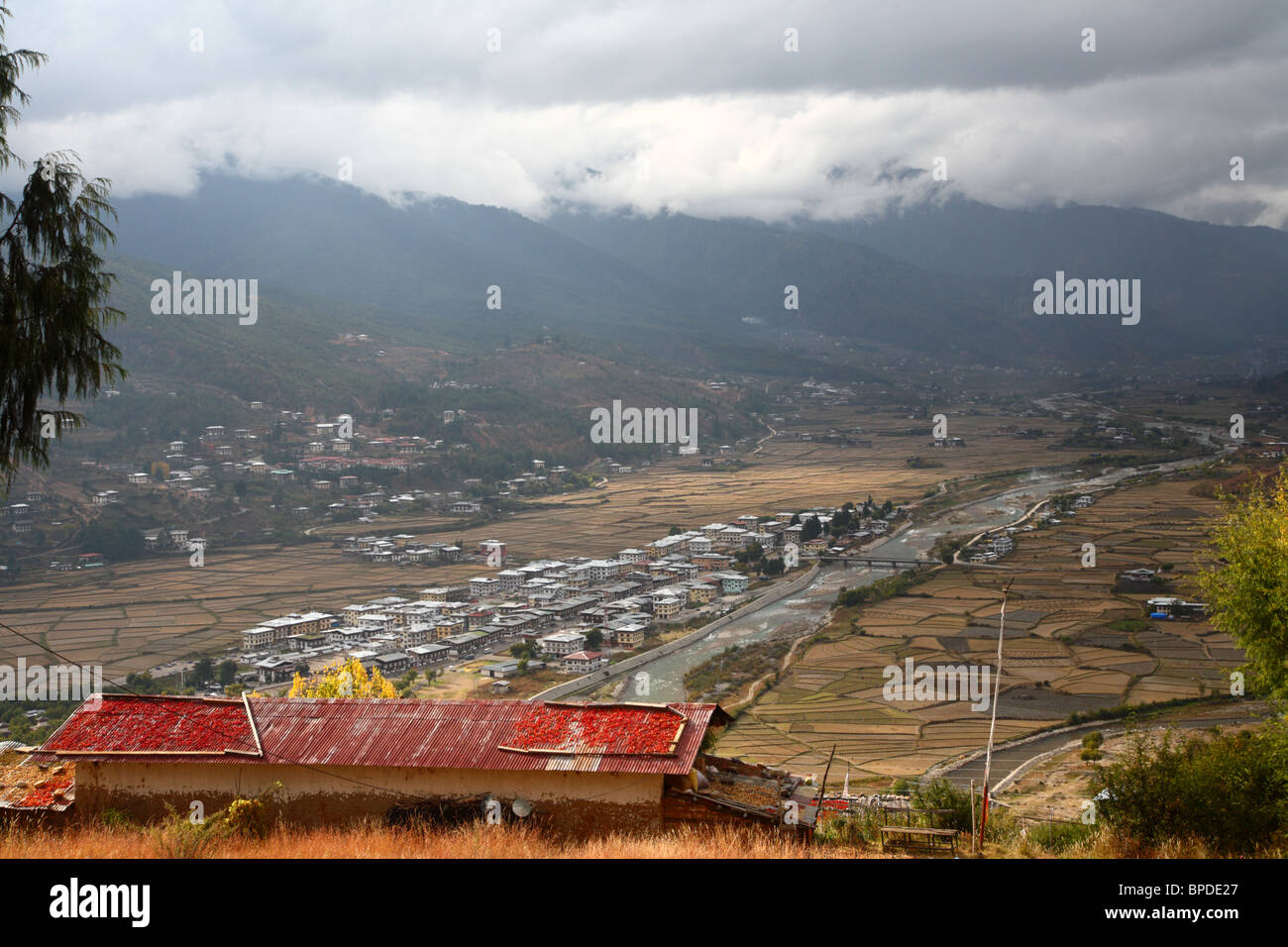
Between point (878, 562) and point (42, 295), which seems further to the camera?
point (878, 562)

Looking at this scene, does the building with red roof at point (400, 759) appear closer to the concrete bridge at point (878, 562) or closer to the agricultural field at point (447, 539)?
the agricultural field at point (447, 539)

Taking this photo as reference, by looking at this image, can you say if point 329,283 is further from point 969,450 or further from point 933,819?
point 933,819

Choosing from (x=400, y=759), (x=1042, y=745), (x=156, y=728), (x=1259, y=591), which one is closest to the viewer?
(x=400, y=759)

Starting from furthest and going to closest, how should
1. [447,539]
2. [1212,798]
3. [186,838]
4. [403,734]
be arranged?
1. [447,539]
2. [1212,798]
3. [403,734]
4. [186,838]

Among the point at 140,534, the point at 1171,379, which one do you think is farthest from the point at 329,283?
the point at 1171,379

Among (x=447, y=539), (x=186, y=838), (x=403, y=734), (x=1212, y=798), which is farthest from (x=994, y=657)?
(x=447, y=539)

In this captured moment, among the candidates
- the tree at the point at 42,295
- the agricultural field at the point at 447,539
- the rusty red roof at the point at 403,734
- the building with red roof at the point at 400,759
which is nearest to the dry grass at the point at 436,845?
the building with red roof at the point at 400,759

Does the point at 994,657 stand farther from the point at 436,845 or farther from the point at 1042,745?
the point at 436,845
